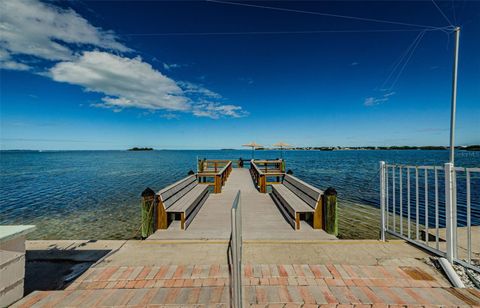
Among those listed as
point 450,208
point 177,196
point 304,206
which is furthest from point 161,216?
point 450,208

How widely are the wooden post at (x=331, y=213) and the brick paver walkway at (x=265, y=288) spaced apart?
7.91 feet

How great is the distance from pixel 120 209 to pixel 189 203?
7.77 metres

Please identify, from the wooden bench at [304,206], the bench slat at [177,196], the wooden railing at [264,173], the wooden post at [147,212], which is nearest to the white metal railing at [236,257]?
the wooden bench at [304,206]

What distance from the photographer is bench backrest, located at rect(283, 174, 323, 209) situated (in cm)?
604

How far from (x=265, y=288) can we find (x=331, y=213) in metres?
3.61

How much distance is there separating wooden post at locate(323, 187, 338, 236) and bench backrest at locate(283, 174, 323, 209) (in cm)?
25

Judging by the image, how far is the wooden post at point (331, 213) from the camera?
18.7ft

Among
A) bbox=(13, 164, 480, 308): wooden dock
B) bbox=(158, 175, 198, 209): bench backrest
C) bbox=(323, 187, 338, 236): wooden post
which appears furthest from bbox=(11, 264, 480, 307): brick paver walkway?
bbox=(158, 175, 198, 209): bench backrest

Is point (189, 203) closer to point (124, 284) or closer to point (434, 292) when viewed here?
point (124, 284)

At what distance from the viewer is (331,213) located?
18.7 feet

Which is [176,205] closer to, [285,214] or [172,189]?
[172,189]

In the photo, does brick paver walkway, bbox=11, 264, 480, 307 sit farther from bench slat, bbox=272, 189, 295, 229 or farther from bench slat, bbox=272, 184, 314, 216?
bench slat, bbox=272, 189, 295, 229

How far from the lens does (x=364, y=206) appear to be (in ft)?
39.8

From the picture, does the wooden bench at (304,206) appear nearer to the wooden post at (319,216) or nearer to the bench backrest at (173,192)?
the wooden post at (319,216)
